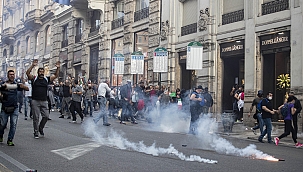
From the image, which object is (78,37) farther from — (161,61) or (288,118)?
(288,118)

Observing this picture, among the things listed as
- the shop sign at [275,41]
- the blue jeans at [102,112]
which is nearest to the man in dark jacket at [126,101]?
the blue jeans at [102,112]

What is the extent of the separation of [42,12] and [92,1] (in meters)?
13.7

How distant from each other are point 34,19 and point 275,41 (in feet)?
101

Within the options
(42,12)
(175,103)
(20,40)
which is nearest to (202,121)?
(175,103)

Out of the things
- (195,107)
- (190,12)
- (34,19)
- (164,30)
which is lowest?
(195,107)

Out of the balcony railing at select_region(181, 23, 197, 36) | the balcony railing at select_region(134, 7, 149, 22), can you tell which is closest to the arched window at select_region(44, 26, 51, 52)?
the balcony railing at select_region(134, 7, 149, 22)

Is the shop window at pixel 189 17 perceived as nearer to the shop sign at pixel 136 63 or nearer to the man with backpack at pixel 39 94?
the shop sign at pixel 136 63

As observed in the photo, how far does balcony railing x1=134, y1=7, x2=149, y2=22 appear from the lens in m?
27.2

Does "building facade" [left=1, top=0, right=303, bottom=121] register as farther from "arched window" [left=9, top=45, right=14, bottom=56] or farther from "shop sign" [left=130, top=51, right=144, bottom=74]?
"arched window" [left=9, top=45, right=14, bottom=56]

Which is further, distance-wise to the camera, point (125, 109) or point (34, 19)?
point (34, 19)

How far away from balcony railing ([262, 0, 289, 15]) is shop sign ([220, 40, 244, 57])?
1863mm

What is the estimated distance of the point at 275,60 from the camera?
18.1 m

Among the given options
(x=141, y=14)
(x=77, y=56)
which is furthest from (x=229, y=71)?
(x=77, y=56)

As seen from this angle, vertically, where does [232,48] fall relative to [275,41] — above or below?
below
